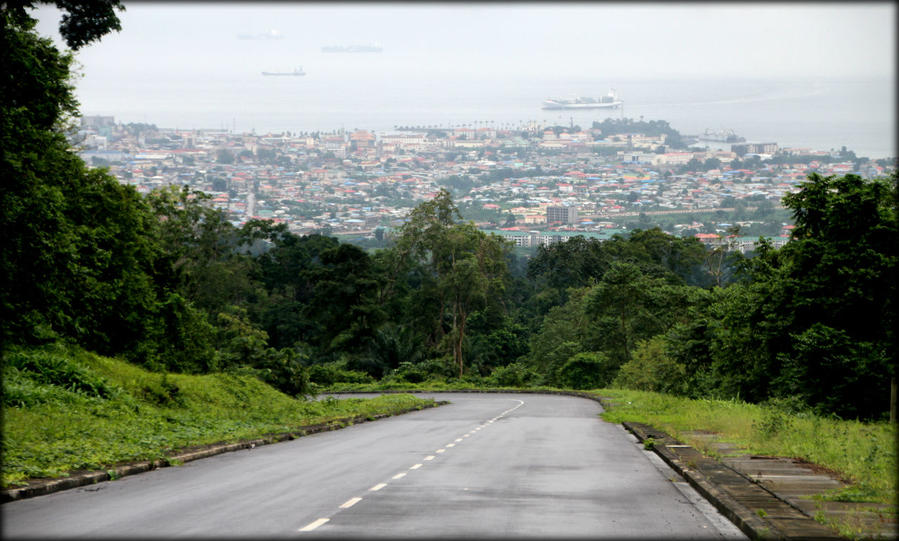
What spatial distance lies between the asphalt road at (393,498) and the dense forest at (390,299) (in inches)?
382

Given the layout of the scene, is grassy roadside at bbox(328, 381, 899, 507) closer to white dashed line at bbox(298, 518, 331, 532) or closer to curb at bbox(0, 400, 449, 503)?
white dashed line at bbox(298, 518, 331, 532)

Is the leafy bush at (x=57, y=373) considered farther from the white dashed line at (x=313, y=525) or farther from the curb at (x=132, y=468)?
the white dashed line at (x=313, y=525)

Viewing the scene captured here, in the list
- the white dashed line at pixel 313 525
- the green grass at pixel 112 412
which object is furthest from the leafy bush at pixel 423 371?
the white dashed line at pixel 313 525

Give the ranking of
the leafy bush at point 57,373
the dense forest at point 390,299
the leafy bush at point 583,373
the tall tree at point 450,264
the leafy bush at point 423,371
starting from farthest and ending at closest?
the tall tree at point 450,264
the leafy bush at point 583,373
the leafy bush at point 423,371
the dense forest at point 390,299
the leafy bush at point 57,373

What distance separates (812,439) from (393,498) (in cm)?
910

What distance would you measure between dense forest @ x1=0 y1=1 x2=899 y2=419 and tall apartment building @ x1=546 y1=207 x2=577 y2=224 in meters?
83.4

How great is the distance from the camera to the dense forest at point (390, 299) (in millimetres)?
26031

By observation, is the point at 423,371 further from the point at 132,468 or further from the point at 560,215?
the point at 560,215

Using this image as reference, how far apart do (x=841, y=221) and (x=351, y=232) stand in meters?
151

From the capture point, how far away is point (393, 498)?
12.3m

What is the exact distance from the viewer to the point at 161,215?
230ft

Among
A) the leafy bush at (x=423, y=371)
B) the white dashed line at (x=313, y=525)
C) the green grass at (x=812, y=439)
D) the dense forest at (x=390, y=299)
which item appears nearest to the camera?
the white dashed line at (x=313, y=525)

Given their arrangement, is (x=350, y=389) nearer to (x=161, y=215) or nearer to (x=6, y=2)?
(x=161, y=215)

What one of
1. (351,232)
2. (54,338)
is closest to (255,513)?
(54,338)
